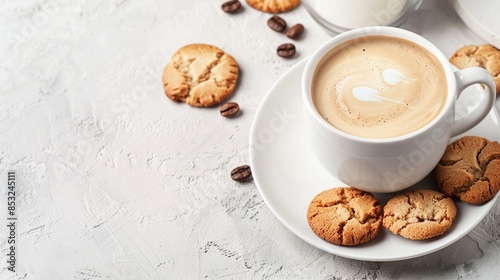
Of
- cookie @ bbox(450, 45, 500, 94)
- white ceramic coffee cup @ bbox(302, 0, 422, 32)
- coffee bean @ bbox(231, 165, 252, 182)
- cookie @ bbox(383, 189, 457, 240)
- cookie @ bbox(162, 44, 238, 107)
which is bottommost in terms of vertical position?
coffee bean @ bbox(231, 165, 252, 182)

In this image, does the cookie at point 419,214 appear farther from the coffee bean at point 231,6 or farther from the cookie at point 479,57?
the coffee bean at point 231,6

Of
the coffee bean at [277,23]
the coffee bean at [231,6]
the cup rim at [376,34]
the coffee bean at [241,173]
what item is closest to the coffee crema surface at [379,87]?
the cup rim at [376,34]

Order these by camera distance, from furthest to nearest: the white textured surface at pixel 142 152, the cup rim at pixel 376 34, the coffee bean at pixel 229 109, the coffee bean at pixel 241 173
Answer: the coffee bean at pixel 229 109
the coffee bean at pixel 241 173
the white textured surface at pixel 142 152
the cup rim at pixel 376 34

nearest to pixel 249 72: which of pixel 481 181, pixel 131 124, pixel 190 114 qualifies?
pixel 190 114

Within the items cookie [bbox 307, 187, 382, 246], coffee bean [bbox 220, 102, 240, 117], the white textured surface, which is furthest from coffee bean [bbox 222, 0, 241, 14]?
cookie [bbox 307, 187, 382, 246]

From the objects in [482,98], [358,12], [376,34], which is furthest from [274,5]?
[482,98]

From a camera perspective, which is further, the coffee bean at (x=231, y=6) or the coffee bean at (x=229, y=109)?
the coffee bean at (x=231, y=6)

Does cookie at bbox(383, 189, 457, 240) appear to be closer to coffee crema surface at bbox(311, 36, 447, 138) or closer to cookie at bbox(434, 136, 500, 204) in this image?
cookie at bbox(434, 136, 500, 204)
